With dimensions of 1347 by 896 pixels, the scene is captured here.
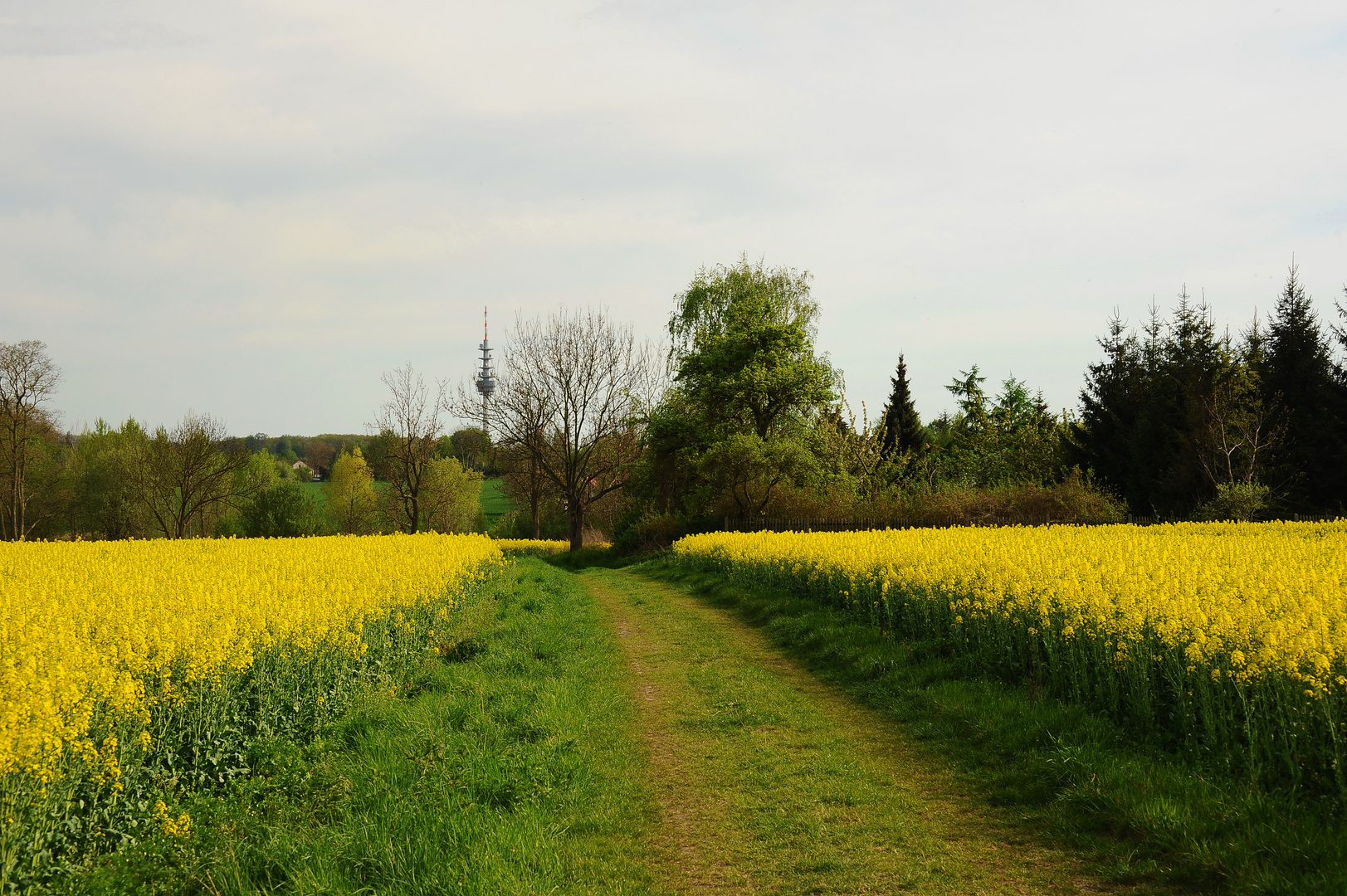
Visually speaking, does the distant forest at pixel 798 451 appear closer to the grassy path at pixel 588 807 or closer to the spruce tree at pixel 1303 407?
the spruce tree at pixel 1303 407

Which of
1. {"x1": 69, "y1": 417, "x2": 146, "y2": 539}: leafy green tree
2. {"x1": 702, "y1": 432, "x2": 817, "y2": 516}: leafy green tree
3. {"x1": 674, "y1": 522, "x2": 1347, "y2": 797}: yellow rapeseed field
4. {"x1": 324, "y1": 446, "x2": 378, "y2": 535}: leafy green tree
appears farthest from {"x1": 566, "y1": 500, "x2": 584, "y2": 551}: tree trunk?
{"x1": 69, "y1": 417, "x2": 146, "y2": 539}: leafy green tree

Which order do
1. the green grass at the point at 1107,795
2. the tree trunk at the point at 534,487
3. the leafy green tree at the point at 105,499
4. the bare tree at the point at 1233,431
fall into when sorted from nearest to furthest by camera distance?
the green grass at the point at 1107,795 → the bare tree at the point at 1233,431 → the tree trunk at the point at 534,487 → the leafy green tree at the point at 105,499

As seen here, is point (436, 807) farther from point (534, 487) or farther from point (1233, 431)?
point (534, 487)

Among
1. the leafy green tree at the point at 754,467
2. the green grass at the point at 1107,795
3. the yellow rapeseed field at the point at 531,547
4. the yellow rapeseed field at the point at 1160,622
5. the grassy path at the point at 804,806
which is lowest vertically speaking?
the yellow rapeseed field at the point at 531,547

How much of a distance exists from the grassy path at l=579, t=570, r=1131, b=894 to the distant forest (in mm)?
20881

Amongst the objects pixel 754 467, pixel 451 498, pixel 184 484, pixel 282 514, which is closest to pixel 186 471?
pixel 184 484

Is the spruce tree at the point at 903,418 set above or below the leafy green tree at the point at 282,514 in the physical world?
above

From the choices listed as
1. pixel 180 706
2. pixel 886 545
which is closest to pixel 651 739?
pixel 180 706

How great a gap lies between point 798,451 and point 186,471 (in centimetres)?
3207

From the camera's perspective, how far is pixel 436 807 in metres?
5.53

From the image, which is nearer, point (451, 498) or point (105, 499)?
point (105, 499)

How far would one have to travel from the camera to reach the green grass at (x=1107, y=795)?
4.60m

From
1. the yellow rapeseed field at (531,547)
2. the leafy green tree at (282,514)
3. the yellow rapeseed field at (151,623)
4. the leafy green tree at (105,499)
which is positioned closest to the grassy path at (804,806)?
the yellow rapeseed field at (151,623)

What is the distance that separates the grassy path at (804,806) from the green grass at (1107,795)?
1.10 feet
